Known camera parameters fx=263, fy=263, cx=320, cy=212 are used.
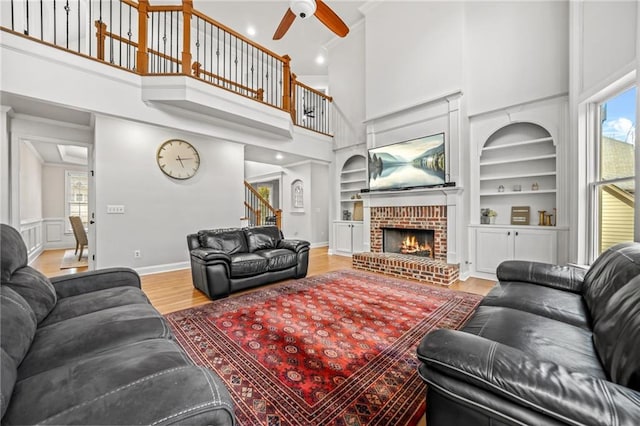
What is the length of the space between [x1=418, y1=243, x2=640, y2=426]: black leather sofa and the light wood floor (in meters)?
2.09

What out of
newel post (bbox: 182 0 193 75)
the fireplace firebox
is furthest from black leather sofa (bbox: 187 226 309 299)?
newel post (bbox: 182 0 193 75)

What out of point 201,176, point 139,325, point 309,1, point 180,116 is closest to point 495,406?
point 139,325

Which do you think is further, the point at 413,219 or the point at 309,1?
the point at 413,219

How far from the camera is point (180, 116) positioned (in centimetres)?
421

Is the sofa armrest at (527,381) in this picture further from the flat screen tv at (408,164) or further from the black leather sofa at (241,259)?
the flat screen tv at (408,164)

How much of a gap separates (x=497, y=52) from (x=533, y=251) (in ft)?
9.91

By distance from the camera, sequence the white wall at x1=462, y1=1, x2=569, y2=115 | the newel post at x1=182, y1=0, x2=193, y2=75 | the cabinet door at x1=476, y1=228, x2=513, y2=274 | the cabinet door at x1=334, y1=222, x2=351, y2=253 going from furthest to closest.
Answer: the cabinet door at x1=334, y1=222, x2=351, y2=253 → the cabinet door at x1=476, y1=228, x2=513, y2=274 → the newel post at x1=182, y1=0, x2=193, y2=75 → the white wall at x1=462, y1=1, x2=569, y2=115

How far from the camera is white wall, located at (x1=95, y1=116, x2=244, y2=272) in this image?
4.07 meters

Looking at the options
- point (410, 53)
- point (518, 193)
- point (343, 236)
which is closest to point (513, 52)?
point (410, 53)

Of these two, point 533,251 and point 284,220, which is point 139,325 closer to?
point 533,251

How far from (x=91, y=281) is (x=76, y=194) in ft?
26.9

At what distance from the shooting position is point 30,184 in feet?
19.6

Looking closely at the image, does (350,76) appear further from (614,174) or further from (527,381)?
(527,381)

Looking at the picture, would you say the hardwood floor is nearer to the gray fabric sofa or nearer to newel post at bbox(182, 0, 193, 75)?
the gray fabric sofa
